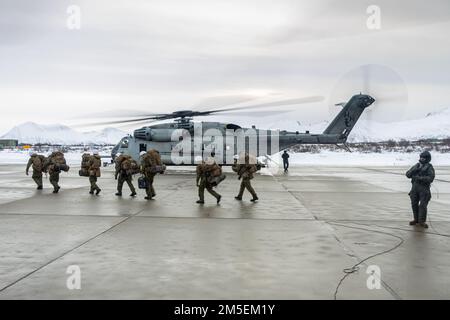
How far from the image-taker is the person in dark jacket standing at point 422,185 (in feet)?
28.9

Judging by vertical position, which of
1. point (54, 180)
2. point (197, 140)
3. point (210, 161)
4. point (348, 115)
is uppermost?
point (348, 115)

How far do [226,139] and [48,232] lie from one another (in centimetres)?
1754

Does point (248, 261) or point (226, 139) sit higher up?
point (226, 139)

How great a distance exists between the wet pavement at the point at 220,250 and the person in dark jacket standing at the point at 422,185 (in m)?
0.33

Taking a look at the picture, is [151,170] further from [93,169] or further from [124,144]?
[124,144]

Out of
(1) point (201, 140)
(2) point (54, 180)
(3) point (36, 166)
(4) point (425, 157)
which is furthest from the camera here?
(1) point (201, 140)

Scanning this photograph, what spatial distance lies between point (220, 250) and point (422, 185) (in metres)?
4.64

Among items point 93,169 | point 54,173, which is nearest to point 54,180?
point 54,173

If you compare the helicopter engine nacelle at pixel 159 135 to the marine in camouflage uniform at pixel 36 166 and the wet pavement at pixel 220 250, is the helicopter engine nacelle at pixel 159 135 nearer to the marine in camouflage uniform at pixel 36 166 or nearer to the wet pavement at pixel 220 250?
the marine in camouflage uniform at pixel 36 166

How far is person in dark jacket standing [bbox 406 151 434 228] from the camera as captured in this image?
8820 millimetres

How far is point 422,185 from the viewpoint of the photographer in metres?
8.84
